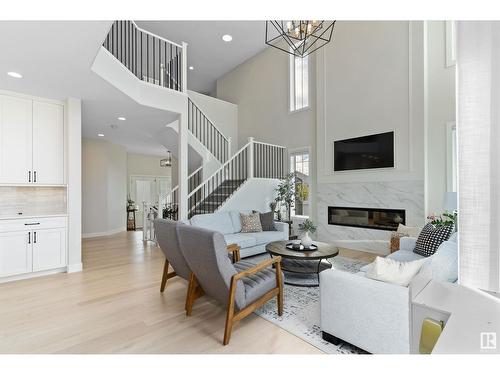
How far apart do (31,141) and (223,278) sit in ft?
12.8

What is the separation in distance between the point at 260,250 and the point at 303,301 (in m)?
1.83

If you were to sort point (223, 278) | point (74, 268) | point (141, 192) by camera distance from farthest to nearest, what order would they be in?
point (141, 192), point (74, 268), point (223, 278)

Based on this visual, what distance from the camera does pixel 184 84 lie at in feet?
16.6

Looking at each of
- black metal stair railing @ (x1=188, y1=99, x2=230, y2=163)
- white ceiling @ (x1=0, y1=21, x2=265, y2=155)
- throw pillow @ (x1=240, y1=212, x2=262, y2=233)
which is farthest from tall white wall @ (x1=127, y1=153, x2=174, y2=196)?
throw pillow @ (x1=240, y1=212, x2=262, y2=233)

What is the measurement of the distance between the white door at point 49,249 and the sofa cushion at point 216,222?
203cm

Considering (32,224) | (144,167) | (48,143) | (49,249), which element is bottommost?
(49,249)

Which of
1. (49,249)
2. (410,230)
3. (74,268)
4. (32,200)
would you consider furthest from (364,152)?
(32,200)

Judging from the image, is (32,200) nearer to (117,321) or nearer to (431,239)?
(117,321)

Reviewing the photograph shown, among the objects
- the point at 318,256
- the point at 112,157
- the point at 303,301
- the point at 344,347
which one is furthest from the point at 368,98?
the point at 112,157

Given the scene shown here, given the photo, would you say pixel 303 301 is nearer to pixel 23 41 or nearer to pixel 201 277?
pixel 201 277

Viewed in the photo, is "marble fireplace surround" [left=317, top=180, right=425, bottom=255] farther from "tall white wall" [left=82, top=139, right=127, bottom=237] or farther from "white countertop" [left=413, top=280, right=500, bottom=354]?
"tall white wall" [left=82, top=139, right=127, bottom=237]

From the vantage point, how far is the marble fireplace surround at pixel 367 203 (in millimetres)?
4600

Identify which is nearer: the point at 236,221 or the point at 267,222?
the point at 236,221

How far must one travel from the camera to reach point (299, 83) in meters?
6.84
